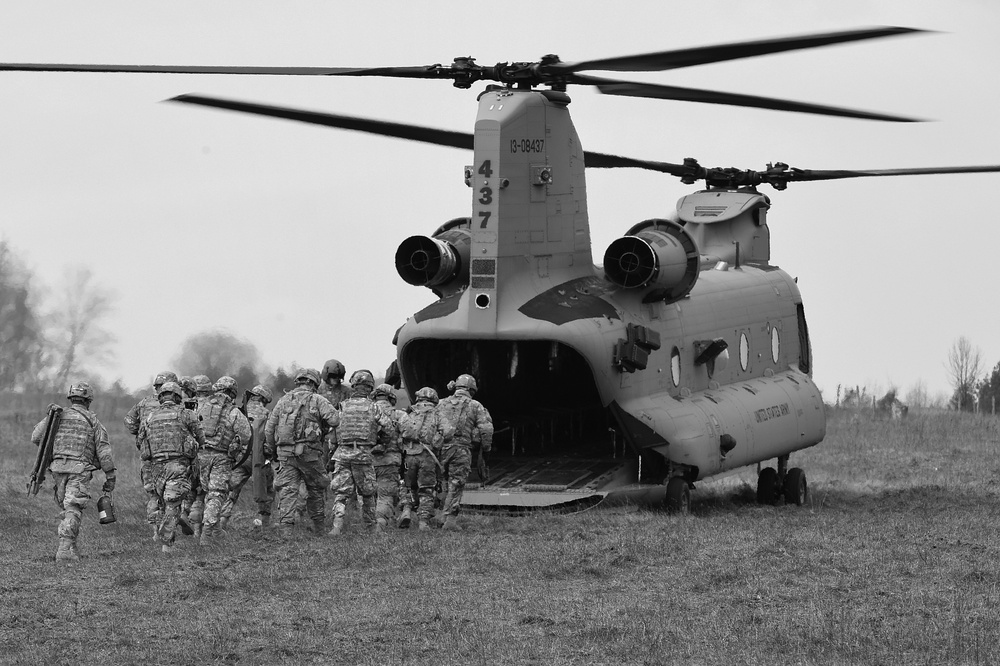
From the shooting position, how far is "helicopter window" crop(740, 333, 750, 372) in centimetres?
2034

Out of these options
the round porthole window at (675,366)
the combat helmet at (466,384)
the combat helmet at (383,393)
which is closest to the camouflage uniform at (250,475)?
the combat helmet at (383,393)

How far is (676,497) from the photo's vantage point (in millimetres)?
17281

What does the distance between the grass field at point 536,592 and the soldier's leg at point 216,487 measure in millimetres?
396

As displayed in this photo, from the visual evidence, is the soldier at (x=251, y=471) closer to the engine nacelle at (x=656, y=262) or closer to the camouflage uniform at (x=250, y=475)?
the camouflage uniform at (x=250, y=475)

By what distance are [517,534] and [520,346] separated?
12.9ft

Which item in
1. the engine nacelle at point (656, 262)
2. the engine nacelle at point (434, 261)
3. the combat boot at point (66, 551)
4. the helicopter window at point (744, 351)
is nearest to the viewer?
the combat boot at point (66, 551)

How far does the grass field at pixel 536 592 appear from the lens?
35.3 ft

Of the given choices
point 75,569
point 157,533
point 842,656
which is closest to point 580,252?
point 157,533

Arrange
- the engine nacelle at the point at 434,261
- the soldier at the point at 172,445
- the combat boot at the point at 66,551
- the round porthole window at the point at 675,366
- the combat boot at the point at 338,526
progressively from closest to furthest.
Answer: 1. the combat boot at the point at 66,551
2. the soldier at the point at 172,445
3. the combat boot at the point at 338,526
4. the engine nacelle at the point at 434,261
5. the round porthole window at the point at 675,366

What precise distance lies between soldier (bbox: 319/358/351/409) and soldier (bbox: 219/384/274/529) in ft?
2.60

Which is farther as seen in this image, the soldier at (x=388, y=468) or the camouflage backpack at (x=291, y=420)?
the soldier at (x=388, y=468)

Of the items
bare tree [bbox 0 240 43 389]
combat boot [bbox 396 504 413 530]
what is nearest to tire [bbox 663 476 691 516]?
combat boot [bbox 396 504 413 530]

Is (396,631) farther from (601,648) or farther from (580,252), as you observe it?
(580,252)

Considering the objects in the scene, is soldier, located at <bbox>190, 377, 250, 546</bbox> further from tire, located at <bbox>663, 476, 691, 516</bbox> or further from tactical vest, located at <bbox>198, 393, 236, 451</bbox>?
tire, located at <bbox>663, 476, 691, 516</bbox>
